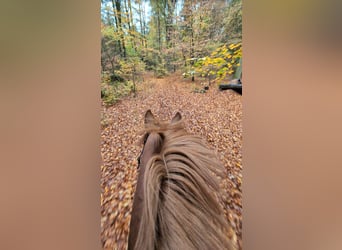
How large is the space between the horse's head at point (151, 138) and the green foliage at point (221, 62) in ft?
1.13

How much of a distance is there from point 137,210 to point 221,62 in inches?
43.1

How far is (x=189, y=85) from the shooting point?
1.25 meters

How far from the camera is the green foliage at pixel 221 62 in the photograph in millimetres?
1228

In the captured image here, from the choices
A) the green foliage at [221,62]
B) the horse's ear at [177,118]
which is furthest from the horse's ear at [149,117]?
the green foliage at [221,62]

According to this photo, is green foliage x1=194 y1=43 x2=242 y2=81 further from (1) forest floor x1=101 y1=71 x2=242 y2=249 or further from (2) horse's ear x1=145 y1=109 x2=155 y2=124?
(2) horse's ear x1=145 y1=109 x2=155 y2=124

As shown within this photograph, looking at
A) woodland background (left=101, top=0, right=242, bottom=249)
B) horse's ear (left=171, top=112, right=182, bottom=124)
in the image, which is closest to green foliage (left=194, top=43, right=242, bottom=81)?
woodland background (left=101, top=0, right=242, bottom=249)

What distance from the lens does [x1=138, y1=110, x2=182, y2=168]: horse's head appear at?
1.22 m

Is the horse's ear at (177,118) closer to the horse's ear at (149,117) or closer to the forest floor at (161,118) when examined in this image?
the forest floor at (161,118)

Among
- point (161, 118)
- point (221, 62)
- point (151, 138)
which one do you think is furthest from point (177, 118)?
point (221, 62)
